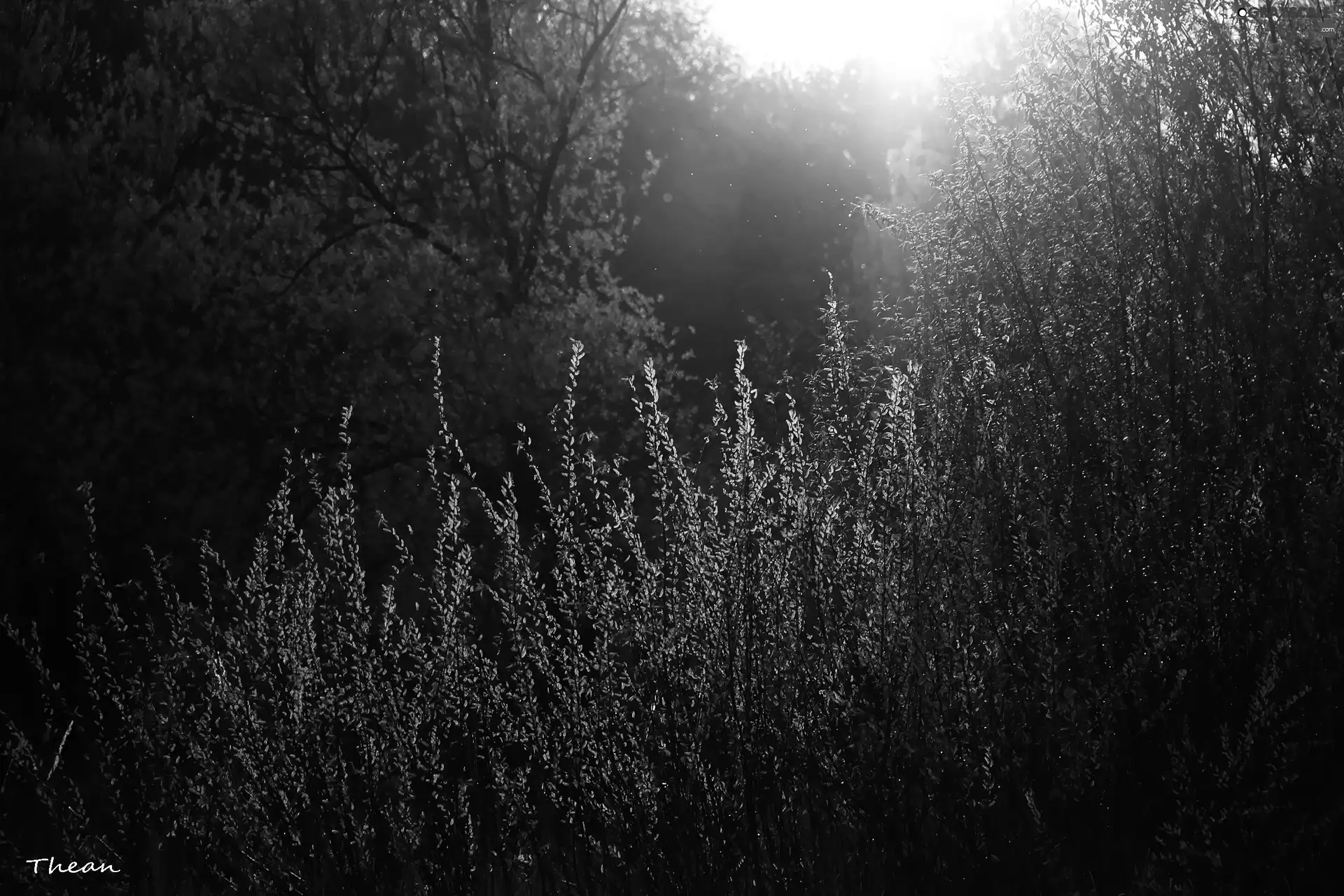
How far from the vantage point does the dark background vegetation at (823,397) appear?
8.63ft

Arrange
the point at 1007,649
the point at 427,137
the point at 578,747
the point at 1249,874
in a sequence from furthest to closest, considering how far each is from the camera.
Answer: the point at 427,137 → the point at 578,747 → the point at 1007,649 → the point at 1249,874

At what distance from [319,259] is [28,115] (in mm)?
2449

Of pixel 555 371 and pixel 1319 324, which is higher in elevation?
pixel 555 371

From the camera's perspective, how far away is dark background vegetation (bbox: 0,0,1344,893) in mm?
2629

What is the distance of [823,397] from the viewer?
5.77 meters

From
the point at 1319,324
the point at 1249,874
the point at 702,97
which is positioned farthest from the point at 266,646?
the point at 702,97

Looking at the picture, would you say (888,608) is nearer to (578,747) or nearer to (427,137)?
(578,747)

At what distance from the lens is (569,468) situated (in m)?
3.23
